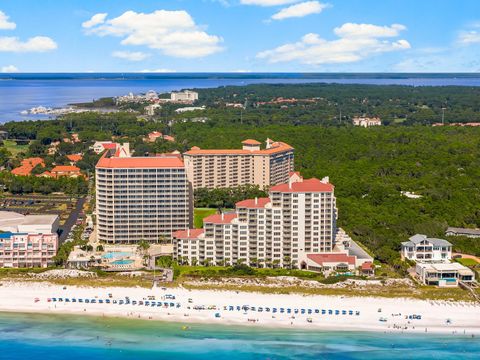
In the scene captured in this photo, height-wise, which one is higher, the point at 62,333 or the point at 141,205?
the point at 141,205

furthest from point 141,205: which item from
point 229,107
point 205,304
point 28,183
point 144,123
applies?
point 229,107

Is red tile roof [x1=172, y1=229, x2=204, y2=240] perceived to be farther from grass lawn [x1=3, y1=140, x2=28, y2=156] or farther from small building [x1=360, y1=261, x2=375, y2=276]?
grass lawn [x1=3, y1=140, x2=28, y2=156]

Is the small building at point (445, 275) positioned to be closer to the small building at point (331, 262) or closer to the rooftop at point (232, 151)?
the small building at point (331, 262)

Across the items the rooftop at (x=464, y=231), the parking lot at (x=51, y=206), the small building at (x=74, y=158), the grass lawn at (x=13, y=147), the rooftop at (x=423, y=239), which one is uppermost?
the grass lawn at (x=13, y=147)

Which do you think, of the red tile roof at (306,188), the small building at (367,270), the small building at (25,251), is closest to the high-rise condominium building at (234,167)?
the small building at (25,251)

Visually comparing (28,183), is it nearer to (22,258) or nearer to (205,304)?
(22,258)

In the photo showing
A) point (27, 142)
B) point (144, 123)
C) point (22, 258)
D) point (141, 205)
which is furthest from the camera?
point (144, 123)

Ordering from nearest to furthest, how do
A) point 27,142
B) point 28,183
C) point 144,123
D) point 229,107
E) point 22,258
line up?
point 22,258 → point 28,183 → point 27,142 → point 144,123 → point 229,107
